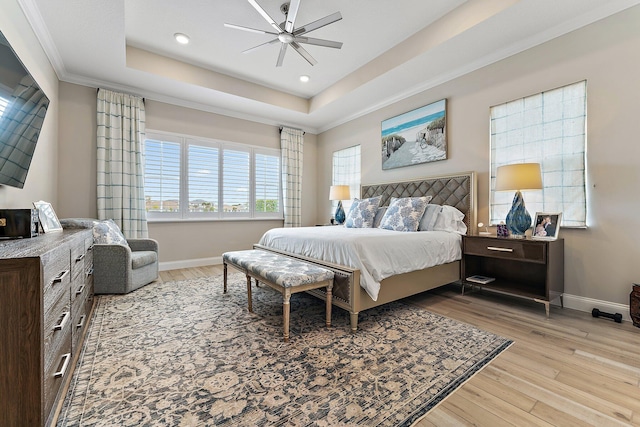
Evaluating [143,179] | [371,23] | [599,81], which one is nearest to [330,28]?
[371,23]

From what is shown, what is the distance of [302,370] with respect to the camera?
169 centimetres

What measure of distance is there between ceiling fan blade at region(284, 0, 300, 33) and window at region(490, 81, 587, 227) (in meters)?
2.53

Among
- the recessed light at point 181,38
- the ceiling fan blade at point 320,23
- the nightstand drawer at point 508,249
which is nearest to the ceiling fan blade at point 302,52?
the ceiling fan blade at point 320,23

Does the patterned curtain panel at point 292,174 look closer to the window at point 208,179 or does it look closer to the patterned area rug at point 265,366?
the window at point 208,179

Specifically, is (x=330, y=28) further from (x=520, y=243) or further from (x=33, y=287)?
(x=33, y=287)

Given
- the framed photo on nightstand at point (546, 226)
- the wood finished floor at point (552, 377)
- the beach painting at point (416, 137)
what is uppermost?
the beach painting at point (416, 137)

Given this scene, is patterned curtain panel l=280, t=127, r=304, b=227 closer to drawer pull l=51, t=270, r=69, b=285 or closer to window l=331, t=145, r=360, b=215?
window l=331, t=145, r=360, b=215

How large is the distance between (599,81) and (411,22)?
189cm

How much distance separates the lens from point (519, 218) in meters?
2.83

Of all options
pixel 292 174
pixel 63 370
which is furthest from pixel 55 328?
pixel 292 174

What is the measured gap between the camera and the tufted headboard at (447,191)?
3.42 metres

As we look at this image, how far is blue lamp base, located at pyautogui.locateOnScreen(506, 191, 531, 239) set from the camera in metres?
2.81

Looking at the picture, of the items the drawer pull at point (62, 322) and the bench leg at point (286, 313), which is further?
the bench leg at point (286, 313)

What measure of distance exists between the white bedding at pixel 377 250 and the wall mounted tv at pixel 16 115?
2279 millimetres
